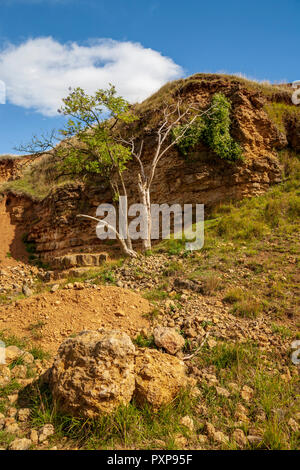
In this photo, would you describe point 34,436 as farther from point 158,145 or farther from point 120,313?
point 158,145

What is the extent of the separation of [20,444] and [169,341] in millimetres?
2142

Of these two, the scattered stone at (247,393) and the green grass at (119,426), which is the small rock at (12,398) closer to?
the green grass at (119,426)

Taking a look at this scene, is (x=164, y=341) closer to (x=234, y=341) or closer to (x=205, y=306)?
(x=234, y=341)

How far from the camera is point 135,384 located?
9.36 feet

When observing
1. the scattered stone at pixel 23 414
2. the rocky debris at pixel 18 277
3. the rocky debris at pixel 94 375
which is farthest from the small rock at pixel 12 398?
the rocky debris at pixel 18 277

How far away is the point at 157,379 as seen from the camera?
290 cm

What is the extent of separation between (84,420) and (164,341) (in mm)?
1588

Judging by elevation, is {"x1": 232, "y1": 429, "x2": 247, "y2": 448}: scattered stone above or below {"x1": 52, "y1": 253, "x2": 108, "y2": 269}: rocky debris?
below

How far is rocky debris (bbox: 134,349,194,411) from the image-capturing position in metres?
2.78

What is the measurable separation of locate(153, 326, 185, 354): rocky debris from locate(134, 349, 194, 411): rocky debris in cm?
56

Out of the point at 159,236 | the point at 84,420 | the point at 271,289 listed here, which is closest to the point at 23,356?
the point at 84,420

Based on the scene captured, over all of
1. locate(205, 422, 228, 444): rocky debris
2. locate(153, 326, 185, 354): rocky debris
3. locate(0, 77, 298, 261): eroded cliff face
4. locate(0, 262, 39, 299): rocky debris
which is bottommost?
locate(0, 262, 39, 299): rocky debris

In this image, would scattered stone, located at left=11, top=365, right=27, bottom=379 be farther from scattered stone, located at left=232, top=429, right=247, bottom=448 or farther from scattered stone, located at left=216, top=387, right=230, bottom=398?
scattered stone, located at left=232, top=429, right=247, bottom=448

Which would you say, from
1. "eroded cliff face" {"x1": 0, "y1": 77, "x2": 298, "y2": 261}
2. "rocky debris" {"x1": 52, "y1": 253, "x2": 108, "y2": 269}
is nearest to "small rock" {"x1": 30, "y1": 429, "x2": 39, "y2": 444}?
"rocky debris" {"x1": 52, "y1": 253, "x2": 108, "y2": 269}
